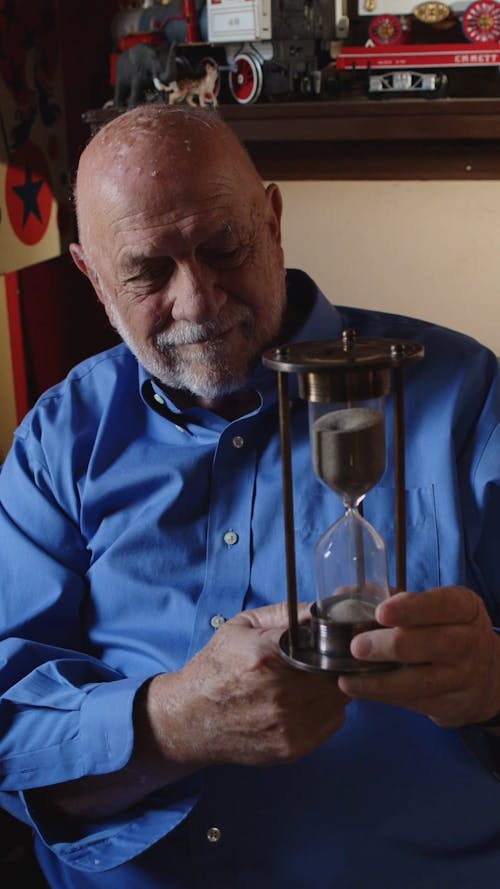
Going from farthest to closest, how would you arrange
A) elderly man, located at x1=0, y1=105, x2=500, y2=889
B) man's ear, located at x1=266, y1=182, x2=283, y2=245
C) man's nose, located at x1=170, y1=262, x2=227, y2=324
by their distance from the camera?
man's ear, located at x1=266, y1=182, x2=283, y2=245 → man's nose, located at x1=170, y1=262, x2=227, y2=324 → elderly man, located at x1=0, y1=105, x2=500, y2=889

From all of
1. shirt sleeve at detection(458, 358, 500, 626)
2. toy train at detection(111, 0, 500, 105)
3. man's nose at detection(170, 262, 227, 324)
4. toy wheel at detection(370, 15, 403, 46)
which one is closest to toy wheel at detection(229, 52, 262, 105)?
toy train at detection(111, 0, 500, 105)

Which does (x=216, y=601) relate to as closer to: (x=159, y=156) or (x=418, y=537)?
(x=418, y=537)

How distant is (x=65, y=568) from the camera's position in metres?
1.44

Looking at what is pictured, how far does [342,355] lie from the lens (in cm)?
89

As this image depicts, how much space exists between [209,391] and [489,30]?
3.45 ft

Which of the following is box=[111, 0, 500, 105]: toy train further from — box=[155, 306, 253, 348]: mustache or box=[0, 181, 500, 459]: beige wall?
box=[155, 306, 253, 348]: mustache

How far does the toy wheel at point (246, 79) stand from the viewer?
2107 mm

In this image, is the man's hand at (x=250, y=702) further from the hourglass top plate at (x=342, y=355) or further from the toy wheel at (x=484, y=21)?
the toy wheel at (x=484, y=21)

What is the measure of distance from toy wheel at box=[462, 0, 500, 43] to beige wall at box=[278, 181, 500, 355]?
27 cm

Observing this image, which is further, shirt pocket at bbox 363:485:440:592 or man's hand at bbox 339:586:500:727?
shirt pocket at bbox 363:485:440:592

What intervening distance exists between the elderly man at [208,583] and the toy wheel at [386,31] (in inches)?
27.5

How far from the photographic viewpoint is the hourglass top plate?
0.87 metres

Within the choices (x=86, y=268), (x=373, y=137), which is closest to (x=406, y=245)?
(x=373, y=137)

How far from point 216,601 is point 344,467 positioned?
48cm
